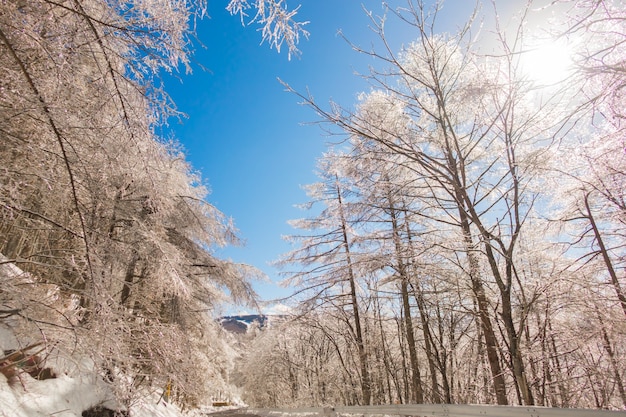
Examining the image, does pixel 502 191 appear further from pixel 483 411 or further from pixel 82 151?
pixel 82 151

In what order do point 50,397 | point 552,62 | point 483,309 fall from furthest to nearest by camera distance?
point 50,397
point 483,309
point 552,62

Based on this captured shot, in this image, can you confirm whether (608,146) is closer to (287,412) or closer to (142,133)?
(142,133)

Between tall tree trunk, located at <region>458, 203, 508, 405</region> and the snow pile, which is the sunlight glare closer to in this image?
tall tree trunk, located at <region>458, 203, 508, 405</region>

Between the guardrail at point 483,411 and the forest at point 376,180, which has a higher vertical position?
the forest at point 376,180

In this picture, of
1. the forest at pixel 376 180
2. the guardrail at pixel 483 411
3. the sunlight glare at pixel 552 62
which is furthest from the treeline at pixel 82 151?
the guardrail at pixel 483 411

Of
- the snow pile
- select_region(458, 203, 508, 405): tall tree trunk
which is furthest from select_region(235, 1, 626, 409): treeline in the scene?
the snow pile

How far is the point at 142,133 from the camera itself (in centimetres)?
291

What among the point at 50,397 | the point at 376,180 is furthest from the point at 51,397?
the point at 376,180

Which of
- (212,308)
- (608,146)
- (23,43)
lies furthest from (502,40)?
(212,308)

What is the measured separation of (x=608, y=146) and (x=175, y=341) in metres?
6.91

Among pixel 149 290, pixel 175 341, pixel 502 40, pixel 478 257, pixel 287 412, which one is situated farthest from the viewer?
pixel 287 412

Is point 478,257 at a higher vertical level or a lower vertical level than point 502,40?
lower

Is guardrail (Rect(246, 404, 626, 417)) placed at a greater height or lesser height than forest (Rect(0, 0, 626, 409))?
lesser

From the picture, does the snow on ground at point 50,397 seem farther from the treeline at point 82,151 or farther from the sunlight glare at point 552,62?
the sunlight glare at point 552,62
